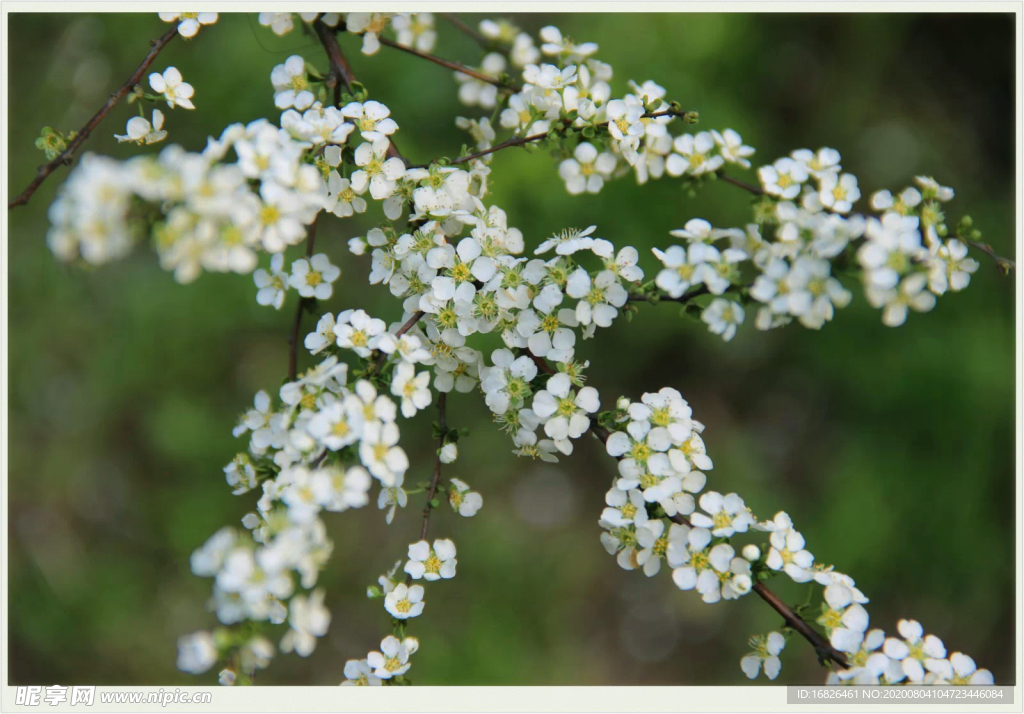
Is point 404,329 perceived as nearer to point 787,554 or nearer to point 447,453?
point 447,453

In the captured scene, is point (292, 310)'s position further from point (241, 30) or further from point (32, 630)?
point (32, 630)

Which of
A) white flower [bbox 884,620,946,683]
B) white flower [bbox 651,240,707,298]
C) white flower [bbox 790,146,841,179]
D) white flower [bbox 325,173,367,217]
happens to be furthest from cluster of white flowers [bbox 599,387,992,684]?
white flower [bbox 325,173,367,217]

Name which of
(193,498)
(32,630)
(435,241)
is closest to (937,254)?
(435,241)

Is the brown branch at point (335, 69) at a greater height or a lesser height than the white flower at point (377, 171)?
greater

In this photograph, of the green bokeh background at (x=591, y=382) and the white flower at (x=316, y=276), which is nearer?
the white flower at (x=316, y=276)

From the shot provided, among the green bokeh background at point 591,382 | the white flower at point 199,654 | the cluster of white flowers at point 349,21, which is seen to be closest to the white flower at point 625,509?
the white flower at point 199,654

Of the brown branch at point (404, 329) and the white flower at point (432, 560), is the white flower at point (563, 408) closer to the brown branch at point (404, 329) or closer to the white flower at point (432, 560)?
the brown branch at point (404, 329)

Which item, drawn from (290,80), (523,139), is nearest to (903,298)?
(523,139)
